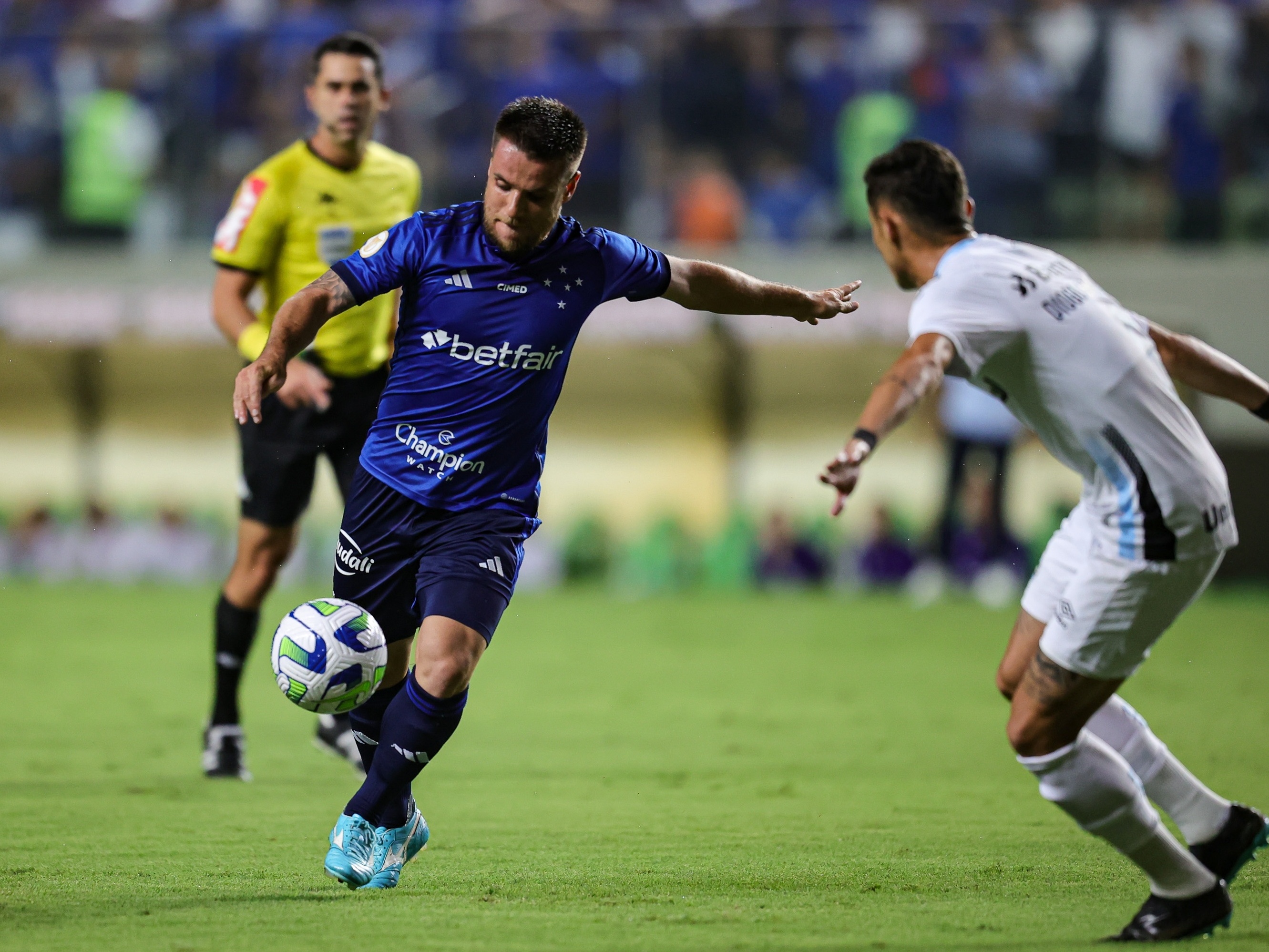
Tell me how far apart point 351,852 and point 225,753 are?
7.30 ft

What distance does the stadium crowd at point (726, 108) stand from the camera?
1490 centimetres

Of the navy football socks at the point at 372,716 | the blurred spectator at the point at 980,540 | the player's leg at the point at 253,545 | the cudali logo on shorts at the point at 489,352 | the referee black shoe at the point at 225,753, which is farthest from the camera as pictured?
the blurred spectator at the point at 980,540

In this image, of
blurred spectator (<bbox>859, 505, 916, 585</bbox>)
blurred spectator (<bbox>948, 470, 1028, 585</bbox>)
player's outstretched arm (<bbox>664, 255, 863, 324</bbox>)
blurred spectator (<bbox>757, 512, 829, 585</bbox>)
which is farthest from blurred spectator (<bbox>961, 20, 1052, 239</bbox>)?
player's outstretched arm (<bbox>664, 255, 863, 324</bbox>)

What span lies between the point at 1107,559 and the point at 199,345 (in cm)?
1345

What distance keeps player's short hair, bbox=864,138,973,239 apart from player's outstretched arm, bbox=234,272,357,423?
1557mm

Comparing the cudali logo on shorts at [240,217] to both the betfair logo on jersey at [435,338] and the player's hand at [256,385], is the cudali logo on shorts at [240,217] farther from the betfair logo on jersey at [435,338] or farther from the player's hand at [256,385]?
the player's hand at [256,385]

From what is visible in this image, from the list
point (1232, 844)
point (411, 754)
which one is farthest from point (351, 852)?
point (1232, 844)

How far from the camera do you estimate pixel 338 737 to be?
22.0 ft

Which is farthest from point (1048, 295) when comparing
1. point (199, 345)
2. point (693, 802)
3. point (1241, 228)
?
point (199, 345)

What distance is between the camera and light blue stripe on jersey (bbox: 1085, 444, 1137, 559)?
4.07 meters

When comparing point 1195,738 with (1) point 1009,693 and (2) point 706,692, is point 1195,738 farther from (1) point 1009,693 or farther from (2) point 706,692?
(1) point 1009,693

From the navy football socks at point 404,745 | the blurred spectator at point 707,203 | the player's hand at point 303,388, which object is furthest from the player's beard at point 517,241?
the blurred spectator at point 707,203

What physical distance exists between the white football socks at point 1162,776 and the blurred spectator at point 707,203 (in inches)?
444

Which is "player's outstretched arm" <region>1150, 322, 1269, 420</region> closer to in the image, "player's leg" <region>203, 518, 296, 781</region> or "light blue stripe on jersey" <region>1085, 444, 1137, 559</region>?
"light blue stripe on jersey" <region>1085, 444, 1137, 559</region>
